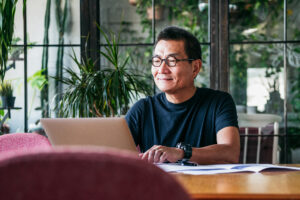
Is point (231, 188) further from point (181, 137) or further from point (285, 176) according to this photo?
point (181, 137)

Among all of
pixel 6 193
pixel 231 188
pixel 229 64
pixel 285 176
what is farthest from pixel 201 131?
pixel 6 193

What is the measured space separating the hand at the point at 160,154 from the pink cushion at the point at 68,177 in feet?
3.43

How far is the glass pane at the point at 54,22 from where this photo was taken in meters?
3.71

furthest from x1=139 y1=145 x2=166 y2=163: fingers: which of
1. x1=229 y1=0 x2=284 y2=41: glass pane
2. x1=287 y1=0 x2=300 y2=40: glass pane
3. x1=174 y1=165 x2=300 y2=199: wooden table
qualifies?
x1=287 y1=0 x2=300 y2=40: glass pane

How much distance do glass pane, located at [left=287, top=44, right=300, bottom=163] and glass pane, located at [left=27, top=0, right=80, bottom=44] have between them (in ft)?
6.35

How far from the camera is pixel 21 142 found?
216 centimetres

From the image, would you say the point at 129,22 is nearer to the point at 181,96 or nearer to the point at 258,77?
the point at 258,77

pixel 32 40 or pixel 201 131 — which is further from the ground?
pixel 32 40

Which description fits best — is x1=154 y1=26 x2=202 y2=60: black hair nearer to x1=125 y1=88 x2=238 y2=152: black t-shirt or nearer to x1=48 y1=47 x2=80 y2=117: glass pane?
x1=125 y1=88 x2=238 y2=152: black t-shirt

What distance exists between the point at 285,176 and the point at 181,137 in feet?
3.02

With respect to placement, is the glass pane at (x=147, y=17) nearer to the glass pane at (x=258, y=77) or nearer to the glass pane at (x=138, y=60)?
the glass pane at (x=138, y=60)

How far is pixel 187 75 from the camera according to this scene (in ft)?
7.72

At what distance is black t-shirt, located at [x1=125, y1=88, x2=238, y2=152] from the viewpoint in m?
2.27

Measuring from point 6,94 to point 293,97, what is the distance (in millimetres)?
2550
